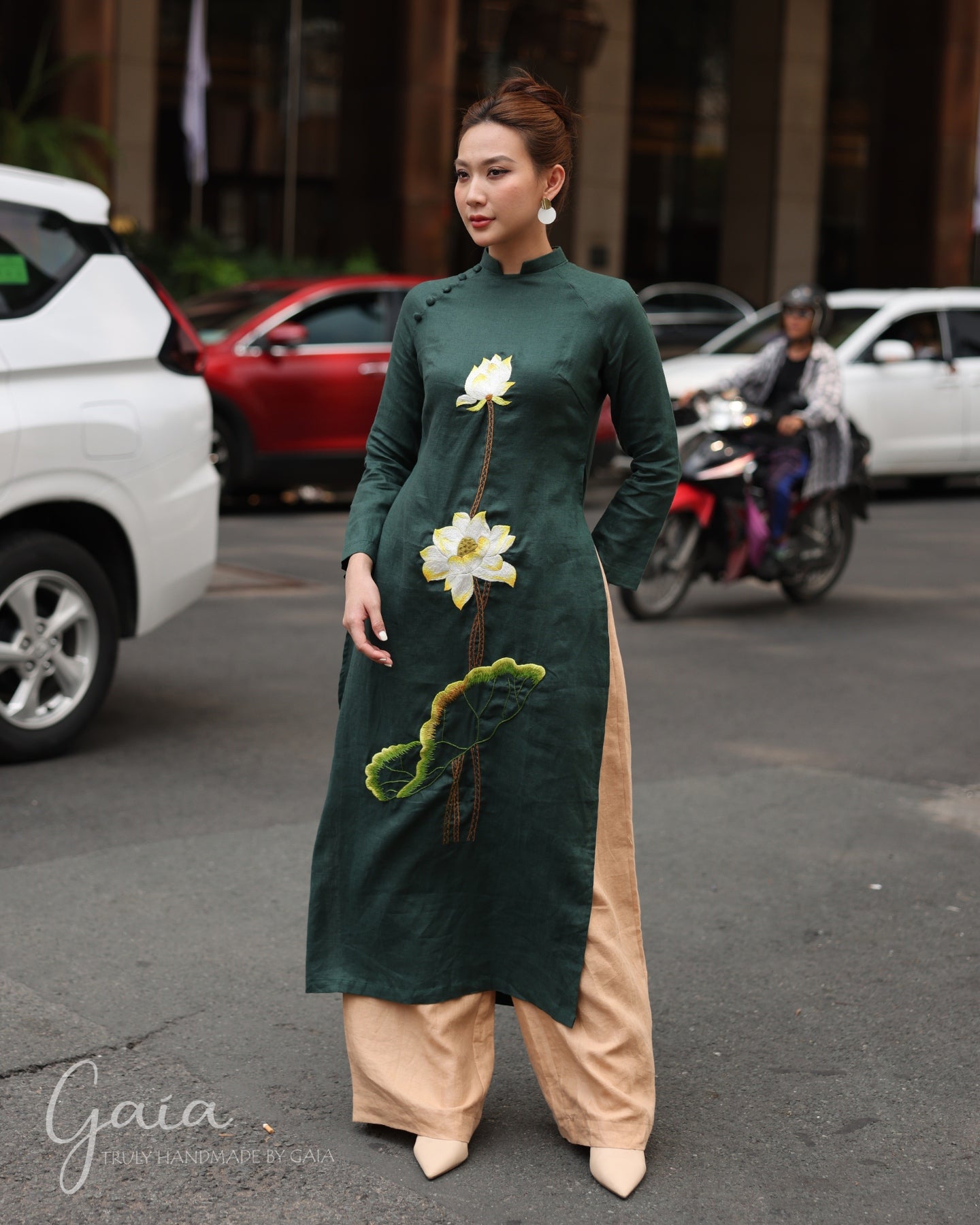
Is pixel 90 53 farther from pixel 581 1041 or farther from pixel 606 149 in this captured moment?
pixel 581 1041

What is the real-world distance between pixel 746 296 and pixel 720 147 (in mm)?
5902

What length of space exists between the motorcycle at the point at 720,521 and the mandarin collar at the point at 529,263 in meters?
6.04

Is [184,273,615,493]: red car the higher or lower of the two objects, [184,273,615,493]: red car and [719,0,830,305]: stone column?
the lower

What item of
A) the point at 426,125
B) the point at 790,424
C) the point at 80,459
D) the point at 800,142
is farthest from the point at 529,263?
the point at 800,142

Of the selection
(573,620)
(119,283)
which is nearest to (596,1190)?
(573,620)

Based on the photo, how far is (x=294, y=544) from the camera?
11688 millimetres

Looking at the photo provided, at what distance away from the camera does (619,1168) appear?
122 inches

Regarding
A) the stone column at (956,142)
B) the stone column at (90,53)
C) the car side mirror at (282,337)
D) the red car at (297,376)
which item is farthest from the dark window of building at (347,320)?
the stone column at (956,142)

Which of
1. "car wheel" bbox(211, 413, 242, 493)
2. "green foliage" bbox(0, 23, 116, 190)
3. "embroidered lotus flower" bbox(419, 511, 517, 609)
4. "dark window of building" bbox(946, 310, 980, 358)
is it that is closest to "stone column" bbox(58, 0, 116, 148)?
"green foliage" bbox(0, 23, 116, 190)

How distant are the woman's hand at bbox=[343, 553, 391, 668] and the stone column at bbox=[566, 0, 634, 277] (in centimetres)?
2745

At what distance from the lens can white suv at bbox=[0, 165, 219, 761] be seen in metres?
5.79

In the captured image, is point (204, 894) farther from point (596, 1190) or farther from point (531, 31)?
point (531, 31)

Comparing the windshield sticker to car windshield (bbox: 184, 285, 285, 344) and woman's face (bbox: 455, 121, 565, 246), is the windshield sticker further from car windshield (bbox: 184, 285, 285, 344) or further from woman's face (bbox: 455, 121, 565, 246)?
car windshield (bbox: 184, 285, 285, 344)

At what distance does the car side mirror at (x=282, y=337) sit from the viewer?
1346 cm
